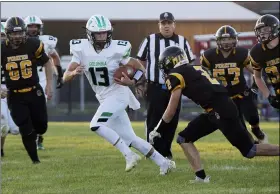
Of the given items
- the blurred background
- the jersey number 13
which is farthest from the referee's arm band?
the blurred background

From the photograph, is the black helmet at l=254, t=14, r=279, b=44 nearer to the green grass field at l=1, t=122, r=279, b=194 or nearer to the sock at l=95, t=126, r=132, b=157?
the green grass field at l=1, t=122, r=279, b=194

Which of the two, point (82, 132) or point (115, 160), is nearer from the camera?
point (115, 160)

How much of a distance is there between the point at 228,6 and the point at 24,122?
15.3m

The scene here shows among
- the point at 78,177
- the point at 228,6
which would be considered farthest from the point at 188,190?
the point at 228,6

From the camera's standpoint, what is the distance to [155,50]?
959 cm

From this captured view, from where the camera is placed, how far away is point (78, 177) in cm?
784

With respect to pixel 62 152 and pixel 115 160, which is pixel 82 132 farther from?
pixel 115 160

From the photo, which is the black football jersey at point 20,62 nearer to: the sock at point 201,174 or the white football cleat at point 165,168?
the white football cleat at point 165,168

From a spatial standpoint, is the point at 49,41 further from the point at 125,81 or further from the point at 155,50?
the point at 125,81

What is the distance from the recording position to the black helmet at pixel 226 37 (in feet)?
29.7

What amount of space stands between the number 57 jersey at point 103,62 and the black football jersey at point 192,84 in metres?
1.17

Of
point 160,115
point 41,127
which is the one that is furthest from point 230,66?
point 41,127

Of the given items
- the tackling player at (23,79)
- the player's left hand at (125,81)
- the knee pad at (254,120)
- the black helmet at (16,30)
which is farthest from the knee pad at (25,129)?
the knee pad at (254,120)

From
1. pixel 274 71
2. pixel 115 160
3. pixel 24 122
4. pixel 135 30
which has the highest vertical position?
pixel 274 71
